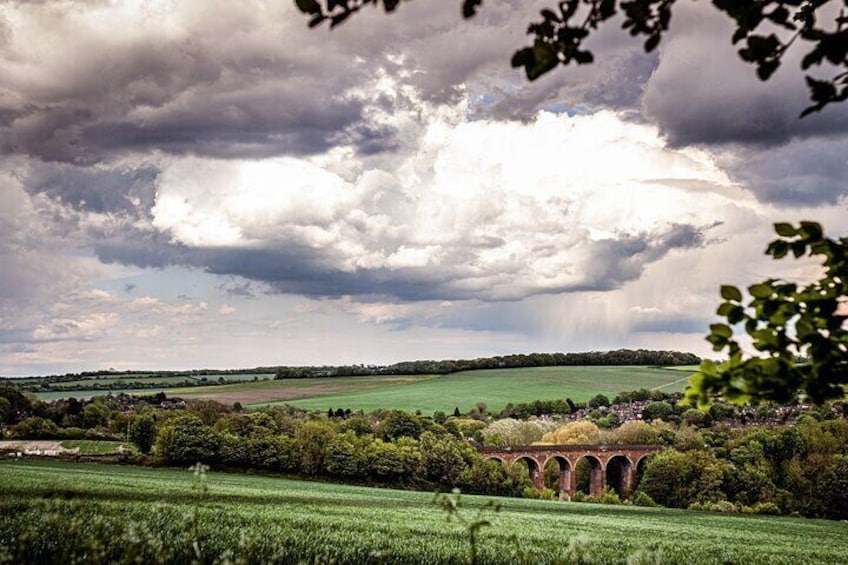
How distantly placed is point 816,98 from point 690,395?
2.61 m

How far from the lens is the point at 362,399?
483 feet

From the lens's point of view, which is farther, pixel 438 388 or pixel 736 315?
pixel 438 388

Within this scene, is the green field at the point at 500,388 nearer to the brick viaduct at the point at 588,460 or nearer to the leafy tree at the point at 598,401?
the leafy tree at the point at 598,401

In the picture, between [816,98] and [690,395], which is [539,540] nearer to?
[690,395]

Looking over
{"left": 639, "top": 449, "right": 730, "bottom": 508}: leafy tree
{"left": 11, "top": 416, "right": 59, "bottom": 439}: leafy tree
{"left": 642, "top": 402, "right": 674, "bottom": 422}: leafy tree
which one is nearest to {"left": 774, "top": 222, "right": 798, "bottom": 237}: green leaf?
{"left": 639, "top": 449, "right": 730, "bottom": 508}: leafy tree

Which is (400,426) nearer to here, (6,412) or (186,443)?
(186,443)

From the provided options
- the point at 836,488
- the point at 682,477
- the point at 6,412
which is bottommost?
the point at 836,488

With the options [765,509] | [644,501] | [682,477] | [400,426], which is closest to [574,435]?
[682,477]

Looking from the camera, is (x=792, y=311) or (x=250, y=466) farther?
(x=250, y=466)

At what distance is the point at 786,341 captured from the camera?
570 cm

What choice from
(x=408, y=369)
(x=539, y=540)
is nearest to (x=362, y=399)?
(x=408, y=369)

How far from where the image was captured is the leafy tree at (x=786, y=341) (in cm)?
548

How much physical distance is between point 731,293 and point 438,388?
6281 inches

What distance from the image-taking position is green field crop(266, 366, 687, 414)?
474ft
